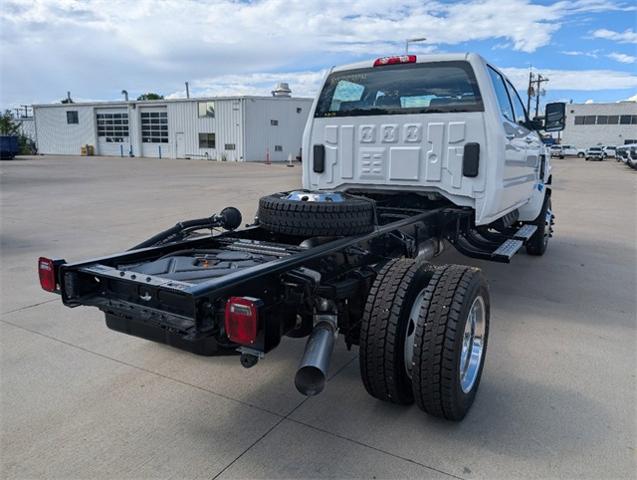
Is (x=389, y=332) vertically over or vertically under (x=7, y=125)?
under

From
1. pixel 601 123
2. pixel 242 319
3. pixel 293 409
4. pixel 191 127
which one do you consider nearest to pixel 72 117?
pixel 191 127

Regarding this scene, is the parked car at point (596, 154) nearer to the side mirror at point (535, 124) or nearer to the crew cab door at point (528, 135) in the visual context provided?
the crew cab door at point (528, 135)

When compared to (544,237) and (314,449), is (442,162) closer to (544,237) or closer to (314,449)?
(314,449)

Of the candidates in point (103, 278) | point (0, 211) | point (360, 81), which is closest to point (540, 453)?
point (103, 278)

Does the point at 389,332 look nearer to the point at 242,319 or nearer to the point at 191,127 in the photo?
the point at 242,319

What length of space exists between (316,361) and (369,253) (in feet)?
4.35

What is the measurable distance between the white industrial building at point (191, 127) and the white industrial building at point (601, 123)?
4423cm

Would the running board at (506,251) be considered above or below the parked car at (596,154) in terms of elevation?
below

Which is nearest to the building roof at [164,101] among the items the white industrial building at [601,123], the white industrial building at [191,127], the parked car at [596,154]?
the white industrial building at [191,127]

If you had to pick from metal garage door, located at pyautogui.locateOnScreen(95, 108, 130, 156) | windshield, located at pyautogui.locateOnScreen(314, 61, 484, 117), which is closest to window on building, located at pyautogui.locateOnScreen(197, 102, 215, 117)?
metal garage door, located at pyautogui.locateOnScreen(95, 108, 130, 156)

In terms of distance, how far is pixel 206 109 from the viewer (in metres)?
41.0

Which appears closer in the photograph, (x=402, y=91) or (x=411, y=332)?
(x=411, y=332)

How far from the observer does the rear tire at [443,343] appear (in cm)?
269

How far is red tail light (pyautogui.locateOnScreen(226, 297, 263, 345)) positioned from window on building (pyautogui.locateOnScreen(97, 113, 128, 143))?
47.5 m
